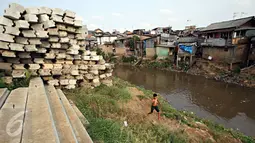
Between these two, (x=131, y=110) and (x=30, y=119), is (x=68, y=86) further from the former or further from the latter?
(x=30, y=119)

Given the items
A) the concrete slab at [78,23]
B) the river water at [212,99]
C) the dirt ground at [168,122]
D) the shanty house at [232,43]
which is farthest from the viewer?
the shanty house at [232,43]

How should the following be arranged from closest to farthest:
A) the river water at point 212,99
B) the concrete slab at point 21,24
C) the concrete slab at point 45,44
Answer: the concrete slab at point 21,24 → the concrete slab at point 45,44 → the river water at point 212,99

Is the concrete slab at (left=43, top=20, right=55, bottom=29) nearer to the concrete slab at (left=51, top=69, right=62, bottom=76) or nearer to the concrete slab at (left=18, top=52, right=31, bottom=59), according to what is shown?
the concrete slab at (left=18, top=52, right=31, bottom=59)

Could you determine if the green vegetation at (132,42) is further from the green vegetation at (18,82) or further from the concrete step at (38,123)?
the concrete step at (38,123)

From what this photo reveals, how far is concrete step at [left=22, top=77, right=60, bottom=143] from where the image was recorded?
2.01 metres

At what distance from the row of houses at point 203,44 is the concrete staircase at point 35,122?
21.2 m

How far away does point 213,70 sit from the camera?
19750 millimetres

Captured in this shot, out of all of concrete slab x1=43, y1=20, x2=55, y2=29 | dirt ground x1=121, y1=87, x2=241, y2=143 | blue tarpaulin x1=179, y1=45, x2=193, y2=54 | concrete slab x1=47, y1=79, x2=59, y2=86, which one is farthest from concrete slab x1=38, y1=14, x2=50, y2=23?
blue tarpaulin x1=179, y1=45, x2=193, y2=54

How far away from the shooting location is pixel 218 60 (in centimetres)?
2030

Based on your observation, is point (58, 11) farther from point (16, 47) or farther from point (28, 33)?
point (16, 47)

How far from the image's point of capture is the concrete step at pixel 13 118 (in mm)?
2051

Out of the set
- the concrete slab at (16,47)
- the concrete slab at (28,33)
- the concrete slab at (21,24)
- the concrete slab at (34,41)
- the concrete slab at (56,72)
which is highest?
the concrete slab at (21,24)

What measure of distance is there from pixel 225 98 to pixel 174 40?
17.9 meters

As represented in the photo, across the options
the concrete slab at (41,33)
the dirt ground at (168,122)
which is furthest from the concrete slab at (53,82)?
the dirt ground at (168,122)
